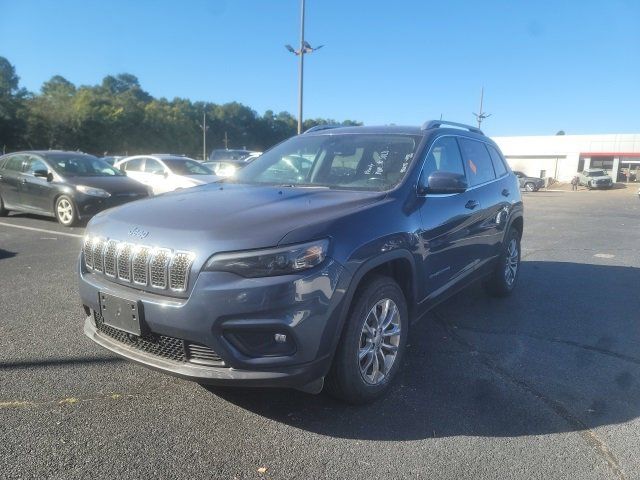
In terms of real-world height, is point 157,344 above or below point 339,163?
below

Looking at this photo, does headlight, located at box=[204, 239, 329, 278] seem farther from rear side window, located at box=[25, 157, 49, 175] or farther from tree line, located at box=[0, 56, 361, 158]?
tree line, located at box=[0, 56, 361, 158]

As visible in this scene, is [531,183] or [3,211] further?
[531,183]

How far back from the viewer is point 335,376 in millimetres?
2857

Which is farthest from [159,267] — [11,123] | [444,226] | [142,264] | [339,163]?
[11,123]

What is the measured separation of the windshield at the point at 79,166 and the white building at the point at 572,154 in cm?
4677

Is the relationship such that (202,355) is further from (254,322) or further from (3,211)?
(3,211)

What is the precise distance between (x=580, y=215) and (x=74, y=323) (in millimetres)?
16301

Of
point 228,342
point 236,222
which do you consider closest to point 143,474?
point 228,342

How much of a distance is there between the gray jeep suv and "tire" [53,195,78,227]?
6.82 metres

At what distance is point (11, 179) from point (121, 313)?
945 cm

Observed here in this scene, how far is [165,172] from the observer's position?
12922 mm

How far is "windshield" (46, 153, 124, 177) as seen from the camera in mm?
10102

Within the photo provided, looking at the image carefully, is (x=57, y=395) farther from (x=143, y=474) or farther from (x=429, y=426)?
(x=429, y=426)

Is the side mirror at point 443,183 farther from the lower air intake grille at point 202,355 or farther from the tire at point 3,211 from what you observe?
the tire at point 3,211
